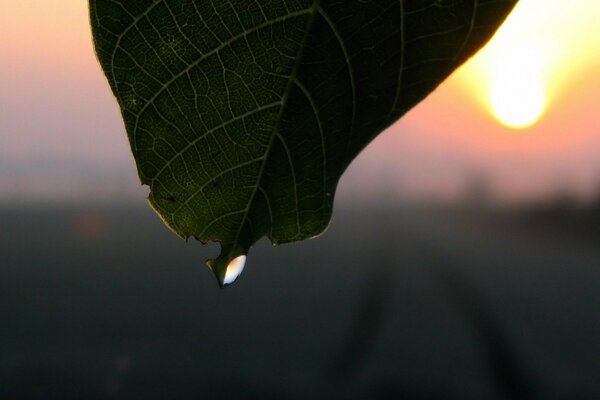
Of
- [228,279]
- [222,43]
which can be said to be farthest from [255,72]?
[228,279]

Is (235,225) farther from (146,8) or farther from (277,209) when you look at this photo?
(146,8)

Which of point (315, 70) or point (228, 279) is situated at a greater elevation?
point (315, 70)

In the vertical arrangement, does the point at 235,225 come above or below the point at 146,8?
below

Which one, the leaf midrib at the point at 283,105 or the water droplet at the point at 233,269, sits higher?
the leaf midrib at the point at 283,105

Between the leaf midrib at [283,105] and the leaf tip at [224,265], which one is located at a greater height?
the leaf midrib at [283,105]

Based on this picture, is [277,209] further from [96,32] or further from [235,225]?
[96,32]
